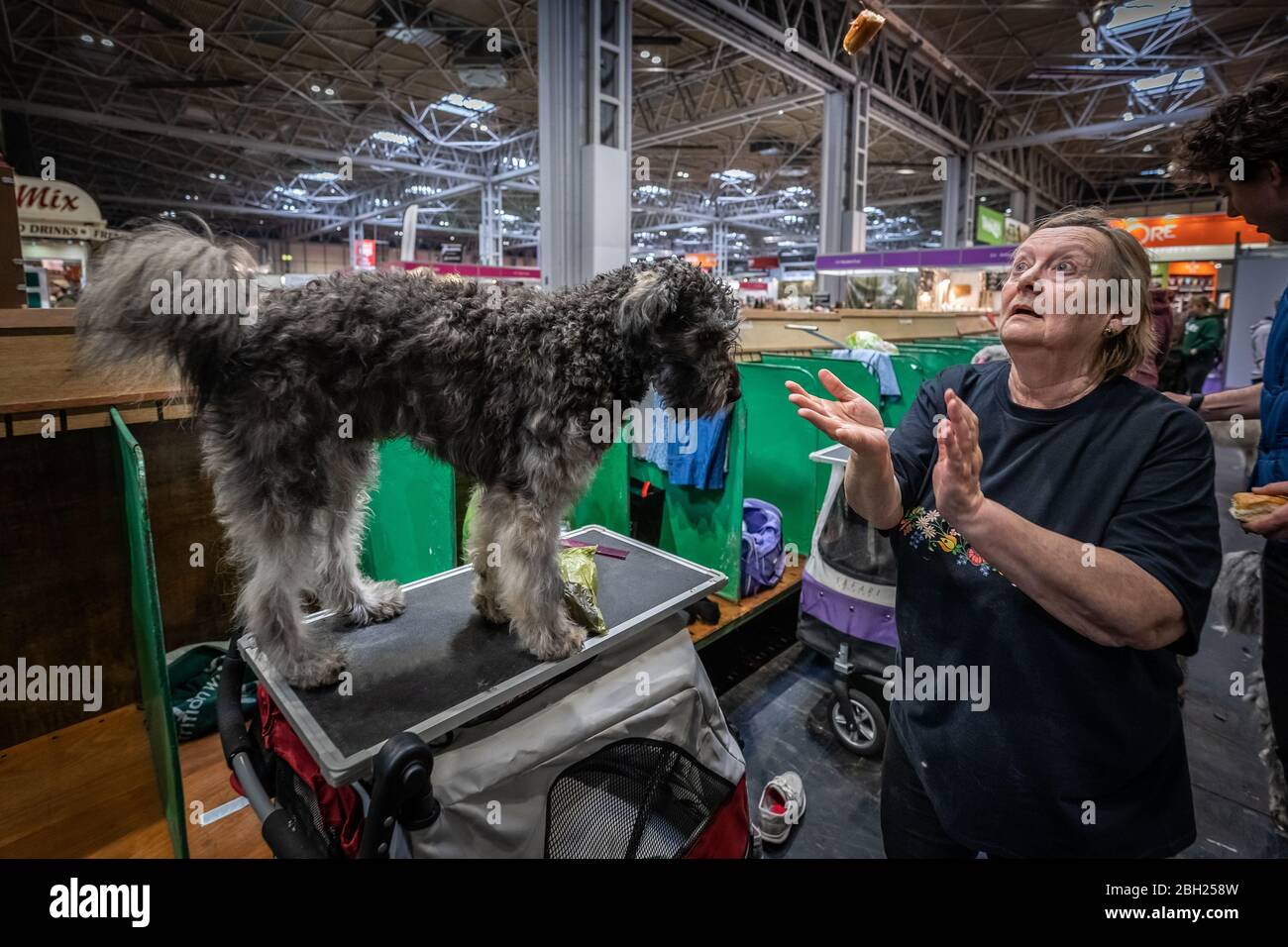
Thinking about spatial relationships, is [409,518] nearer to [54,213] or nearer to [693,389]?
[693,389]

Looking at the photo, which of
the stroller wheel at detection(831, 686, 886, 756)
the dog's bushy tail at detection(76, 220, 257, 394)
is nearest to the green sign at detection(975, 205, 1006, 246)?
the stroller wheel at detection(831, 686, 886, 756)

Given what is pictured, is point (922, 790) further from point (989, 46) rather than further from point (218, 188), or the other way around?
point (218, 188)

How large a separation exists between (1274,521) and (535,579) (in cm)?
173

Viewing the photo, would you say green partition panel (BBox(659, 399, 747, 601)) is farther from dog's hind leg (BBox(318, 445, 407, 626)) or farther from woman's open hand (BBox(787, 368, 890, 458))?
dog's hind leg (BBox(318, 445, 407, 626))

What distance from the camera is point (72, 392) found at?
69.9 inches

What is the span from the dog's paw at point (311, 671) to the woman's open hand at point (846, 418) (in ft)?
4.25

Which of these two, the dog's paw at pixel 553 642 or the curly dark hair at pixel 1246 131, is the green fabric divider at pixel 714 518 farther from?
the curly dark hair at pixel 1246 131

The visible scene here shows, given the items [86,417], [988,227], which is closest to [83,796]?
[86,417]

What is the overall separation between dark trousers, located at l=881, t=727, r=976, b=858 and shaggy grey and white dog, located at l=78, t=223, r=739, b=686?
86 centimetres

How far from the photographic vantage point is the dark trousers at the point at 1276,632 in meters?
1.58

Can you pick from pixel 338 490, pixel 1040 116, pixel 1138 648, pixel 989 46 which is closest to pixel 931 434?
pixel 1138 648

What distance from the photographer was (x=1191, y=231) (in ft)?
43.3

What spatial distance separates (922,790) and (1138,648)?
0.61 metres

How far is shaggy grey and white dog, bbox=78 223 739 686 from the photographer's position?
1.32 meters
